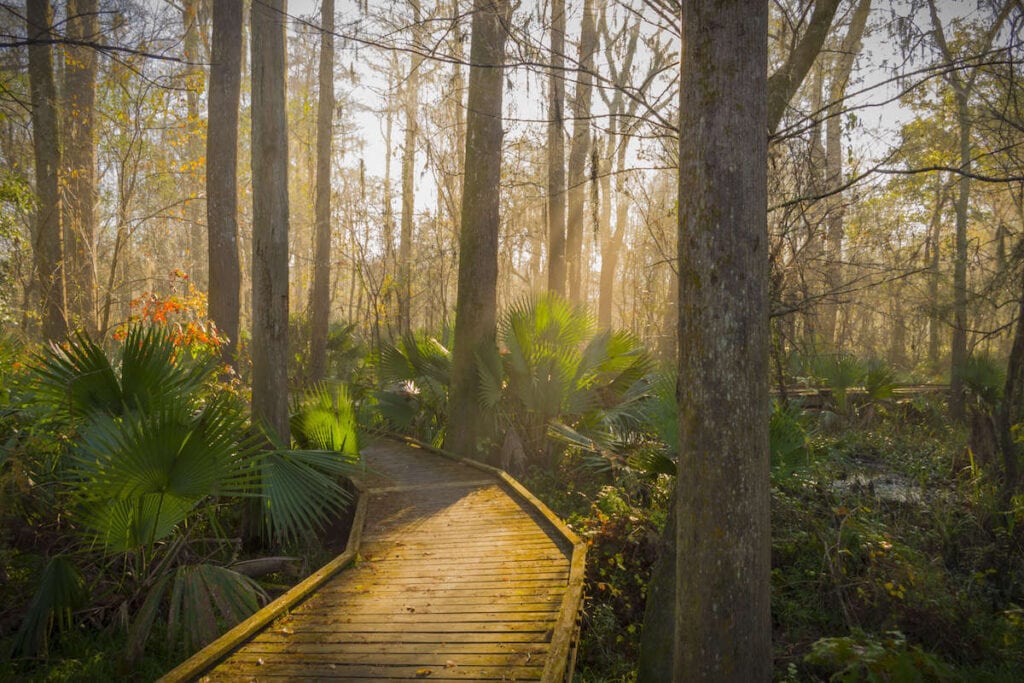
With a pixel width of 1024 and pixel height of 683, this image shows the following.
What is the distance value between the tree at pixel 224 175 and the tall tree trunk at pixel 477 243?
198 inches

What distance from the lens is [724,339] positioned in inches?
114

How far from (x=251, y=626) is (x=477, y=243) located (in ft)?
18.5

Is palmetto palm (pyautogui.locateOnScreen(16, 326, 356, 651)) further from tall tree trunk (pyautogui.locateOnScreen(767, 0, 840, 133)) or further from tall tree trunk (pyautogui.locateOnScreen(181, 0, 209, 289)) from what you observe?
tall tree trunk (pyautogui.locateOnScreen(181, 0, 209, 289))

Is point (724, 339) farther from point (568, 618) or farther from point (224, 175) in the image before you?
point (224, 175)

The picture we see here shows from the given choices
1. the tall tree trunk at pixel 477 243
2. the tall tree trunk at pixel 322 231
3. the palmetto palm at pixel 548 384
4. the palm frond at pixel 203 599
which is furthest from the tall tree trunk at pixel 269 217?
the tall tree trunk at pixel 322 231

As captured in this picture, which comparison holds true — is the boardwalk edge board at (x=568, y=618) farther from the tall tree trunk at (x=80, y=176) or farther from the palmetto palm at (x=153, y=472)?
the tall tree trunk at (x=80, y=176)

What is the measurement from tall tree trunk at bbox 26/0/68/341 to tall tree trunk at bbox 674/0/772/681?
9.80m

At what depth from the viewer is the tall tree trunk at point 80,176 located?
10.2m

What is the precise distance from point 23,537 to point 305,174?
1428 inches

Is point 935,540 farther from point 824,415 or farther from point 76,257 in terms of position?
point 76,257

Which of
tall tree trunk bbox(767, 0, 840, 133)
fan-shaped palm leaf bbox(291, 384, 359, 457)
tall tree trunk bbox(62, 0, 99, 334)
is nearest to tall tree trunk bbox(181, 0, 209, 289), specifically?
tall tree trunk bbox(62, 0, 99, 334)

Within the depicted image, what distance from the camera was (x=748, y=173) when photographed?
9.52ft

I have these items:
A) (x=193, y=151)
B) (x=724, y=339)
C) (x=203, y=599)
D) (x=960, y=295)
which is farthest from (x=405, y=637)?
(x=193, y=151)

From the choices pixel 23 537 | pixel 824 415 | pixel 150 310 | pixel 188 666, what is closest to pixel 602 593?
pixel 188 666
